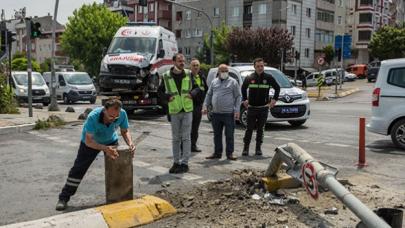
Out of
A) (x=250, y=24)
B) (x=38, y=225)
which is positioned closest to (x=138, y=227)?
(x=38, y=225)

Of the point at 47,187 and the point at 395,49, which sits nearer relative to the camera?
the point at 47,187

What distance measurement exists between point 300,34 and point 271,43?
13918mm

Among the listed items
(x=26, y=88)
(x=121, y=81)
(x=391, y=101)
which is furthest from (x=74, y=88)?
(x=391, y=101)

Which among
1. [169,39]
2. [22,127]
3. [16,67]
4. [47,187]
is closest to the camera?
[47,187]

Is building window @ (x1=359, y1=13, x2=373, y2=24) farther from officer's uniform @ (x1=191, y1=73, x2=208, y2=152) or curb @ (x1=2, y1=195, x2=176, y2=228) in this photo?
curb @ (x1=2, y1=195, x2=176, y2=228)

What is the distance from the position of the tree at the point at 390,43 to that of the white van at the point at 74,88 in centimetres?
4969

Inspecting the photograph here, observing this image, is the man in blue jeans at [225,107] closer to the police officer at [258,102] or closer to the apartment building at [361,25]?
the police officer at [258,102]

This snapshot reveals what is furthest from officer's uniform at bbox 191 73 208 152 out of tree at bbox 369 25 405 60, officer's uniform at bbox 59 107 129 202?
tree at bbox 369 25 405 60

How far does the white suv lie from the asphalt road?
0.44 meters

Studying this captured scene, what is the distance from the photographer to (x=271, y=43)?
179ft

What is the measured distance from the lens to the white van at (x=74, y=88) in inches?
1181

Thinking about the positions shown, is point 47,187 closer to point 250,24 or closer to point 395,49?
point 250,24

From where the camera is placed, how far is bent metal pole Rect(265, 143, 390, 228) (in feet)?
15.3

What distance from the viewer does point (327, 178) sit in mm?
5348
